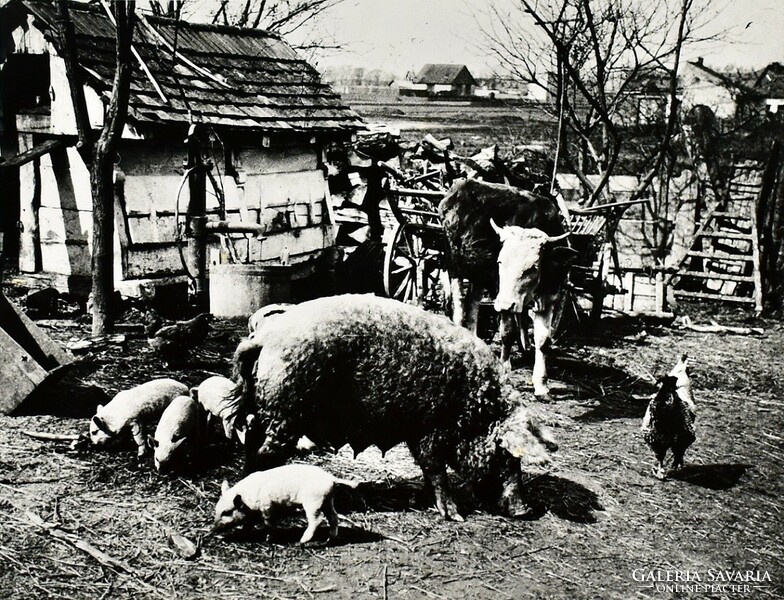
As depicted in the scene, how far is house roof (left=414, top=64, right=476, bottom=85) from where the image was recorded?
23078 mm

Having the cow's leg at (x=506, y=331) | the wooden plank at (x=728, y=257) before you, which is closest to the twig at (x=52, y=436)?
the cow's leg at (x=506, y=331)

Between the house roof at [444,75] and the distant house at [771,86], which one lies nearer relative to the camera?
the distant house at [771,86]

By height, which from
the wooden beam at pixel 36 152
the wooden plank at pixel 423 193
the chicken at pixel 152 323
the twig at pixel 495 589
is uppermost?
the wooden beam at pixel 36 152

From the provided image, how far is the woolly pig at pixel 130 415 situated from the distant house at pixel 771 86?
16289 millimetres

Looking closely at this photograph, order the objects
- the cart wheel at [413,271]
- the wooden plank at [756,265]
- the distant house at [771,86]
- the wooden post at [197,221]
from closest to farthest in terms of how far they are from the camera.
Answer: the wooden post at [197,221], the cart wheel at [413,271], the wooden plank at [756,265], the distant house at [771,86]

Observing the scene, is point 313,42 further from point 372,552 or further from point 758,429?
point 372,552

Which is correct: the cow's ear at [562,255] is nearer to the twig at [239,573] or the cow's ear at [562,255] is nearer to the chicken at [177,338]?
the chicken at [177,338]

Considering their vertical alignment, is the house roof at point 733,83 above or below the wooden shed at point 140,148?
above

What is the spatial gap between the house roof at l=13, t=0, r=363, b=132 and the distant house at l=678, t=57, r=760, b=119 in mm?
8206

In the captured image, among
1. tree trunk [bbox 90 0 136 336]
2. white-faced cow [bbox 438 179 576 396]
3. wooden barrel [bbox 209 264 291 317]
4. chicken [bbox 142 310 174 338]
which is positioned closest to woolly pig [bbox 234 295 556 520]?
white-faced cow [bbox 438 179 576 396]

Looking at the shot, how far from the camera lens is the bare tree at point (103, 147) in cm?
973

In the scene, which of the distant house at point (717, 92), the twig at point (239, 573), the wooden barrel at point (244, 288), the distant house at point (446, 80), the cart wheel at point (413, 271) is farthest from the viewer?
the distant house at point (446, 80)

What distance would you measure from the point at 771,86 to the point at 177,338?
54.1 ft

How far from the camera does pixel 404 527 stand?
5.46 m
